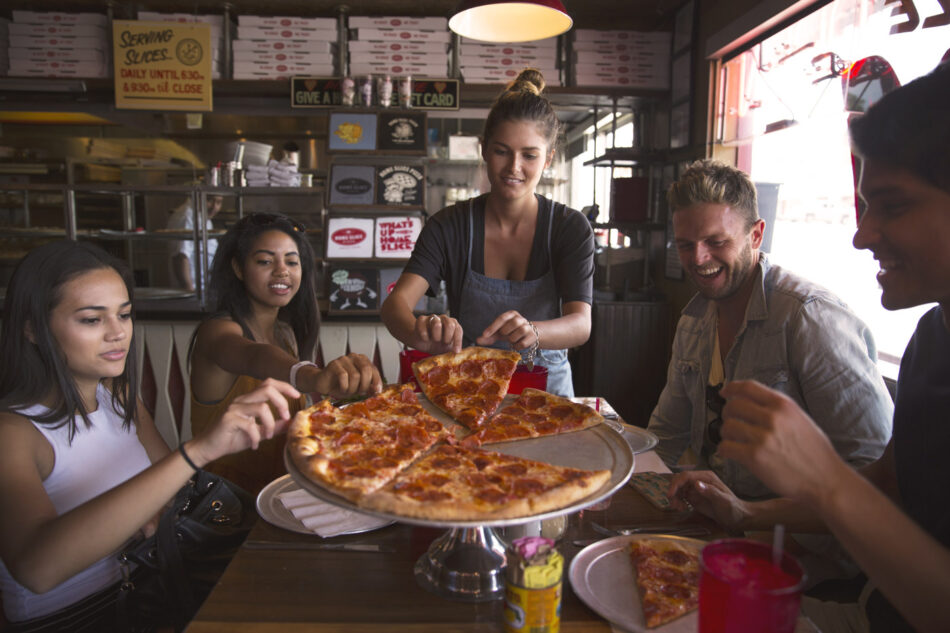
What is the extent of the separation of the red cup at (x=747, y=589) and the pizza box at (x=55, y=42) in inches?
262

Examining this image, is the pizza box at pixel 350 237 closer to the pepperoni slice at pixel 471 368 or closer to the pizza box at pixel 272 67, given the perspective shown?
the pizza box at pixel 272 67

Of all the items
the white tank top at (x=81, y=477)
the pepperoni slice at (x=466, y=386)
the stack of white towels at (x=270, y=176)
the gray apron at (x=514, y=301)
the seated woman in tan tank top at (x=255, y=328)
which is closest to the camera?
the white tank top at (x=81, y=477)

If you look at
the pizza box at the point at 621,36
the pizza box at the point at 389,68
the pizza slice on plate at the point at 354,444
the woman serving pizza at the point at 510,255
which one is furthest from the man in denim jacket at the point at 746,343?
the pizza box at the point at 389,68

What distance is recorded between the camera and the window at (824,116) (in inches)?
114

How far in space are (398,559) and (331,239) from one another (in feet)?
13.1

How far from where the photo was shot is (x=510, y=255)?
2824mm

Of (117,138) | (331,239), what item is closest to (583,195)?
(331,239)

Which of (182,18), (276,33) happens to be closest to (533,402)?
(276,33)

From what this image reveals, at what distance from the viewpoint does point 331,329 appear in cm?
497

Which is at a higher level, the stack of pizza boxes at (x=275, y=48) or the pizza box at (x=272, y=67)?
the stack of pizza boxes at (x=275, y=48)

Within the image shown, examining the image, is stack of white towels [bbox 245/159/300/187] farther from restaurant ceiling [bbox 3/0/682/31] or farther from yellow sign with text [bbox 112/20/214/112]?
restaurant ceiling [bbox 3/0/682/31]

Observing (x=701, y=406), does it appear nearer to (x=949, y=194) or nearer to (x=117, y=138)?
(x=949, y=194)

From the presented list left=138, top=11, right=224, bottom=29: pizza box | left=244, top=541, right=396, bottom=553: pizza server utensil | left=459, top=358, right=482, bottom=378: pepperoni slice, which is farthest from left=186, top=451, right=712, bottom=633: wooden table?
left=138, top=11, right=224, bottom=29: pizza box

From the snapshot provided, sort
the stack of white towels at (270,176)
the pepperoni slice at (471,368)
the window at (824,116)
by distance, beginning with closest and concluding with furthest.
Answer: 1. the pepperoni slice at (471,368)
2. the window at (824,116)
3. the stack of white towels at (270,176)
